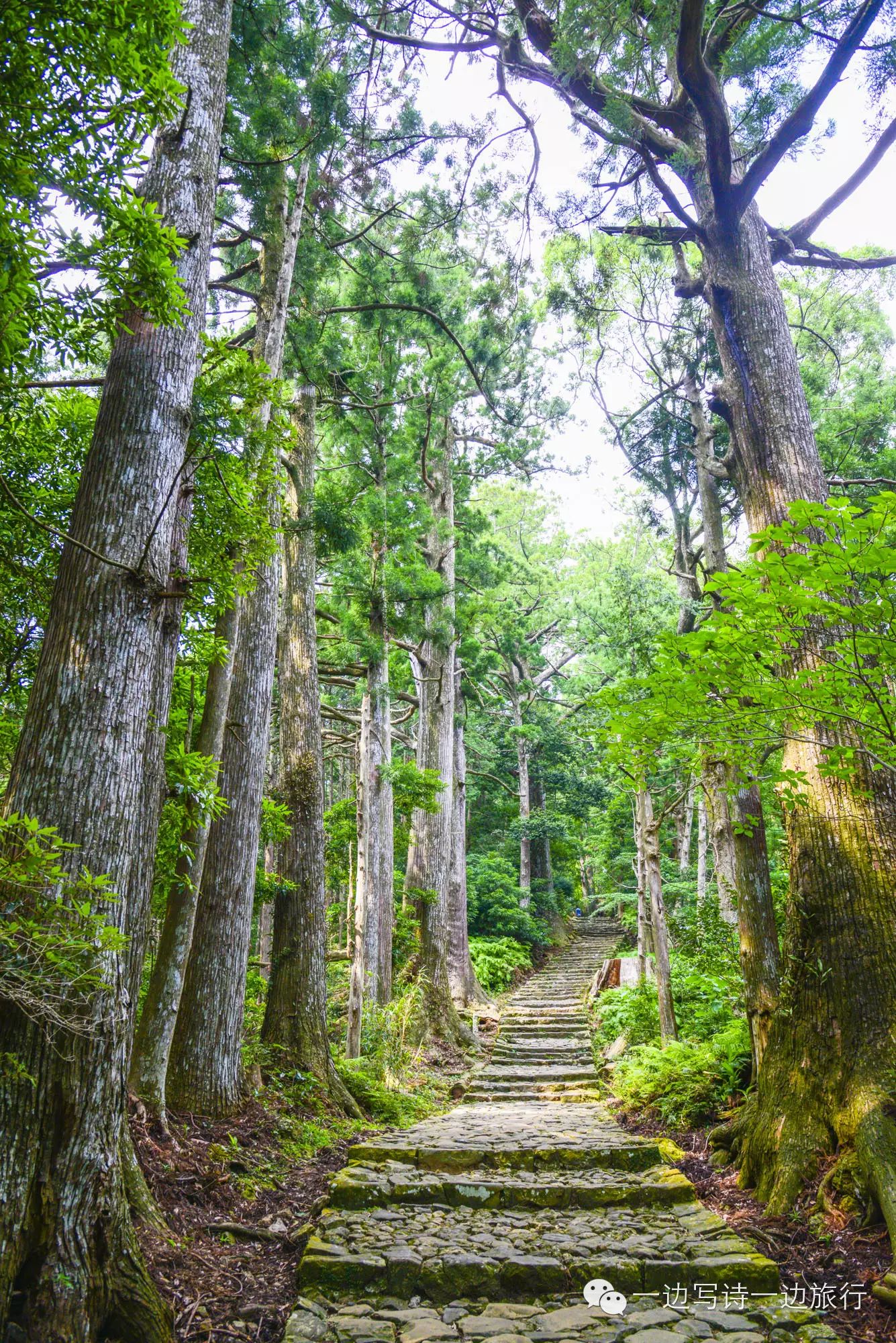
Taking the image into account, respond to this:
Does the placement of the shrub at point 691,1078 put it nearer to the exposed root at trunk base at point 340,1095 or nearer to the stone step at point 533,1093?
the stone step at point 533,1093

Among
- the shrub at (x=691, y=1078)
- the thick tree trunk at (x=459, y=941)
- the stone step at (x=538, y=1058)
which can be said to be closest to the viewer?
the shrub at (x=691, y=1078)

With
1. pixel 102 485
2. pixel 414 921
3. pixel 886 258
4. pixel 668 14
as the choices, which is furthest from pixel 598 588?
pixel 102 485

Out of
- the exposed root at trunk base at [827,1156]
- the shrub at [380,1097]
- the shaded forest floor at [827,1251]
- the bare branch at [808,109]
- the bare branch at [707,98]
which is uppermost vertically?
the bare branch at [707,98]

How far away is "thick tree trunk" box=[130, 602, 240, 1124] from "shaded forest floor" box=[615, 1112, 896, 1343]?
335cm

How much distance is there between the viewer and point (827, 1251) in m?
3.38

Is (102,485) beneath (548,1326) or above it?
above

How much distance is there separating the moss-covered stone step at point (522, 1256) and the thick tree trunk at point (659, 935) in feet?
13.4

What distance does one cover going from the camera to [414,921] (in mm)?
11594

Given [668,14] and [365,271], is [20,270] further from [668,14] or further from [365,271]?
[365,271]

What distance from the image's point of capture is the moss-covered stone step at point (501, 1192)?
416 cm

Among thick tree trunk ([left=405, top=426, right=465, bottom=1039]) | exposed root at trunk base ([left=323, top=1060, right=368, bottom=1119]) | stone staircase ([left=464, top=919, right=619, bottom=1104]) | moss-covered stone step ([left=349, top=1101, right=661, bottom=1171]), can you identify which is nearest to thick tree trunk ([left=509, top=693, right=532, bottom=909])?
stone staircase ([left=464, top=919, right=619, bottom=1104])

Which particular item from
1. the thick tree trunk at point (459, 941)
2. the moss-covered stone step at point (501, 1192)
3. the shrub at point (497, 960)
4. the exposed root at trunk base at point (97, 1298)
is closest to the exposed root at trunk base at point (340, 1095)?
the moss-covered stone step at point (501, 1192)

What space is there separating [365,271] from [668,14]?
492cm

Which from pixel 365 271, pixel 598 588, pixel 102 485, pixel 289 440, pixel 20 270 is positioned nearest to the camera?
pixel 20 270
